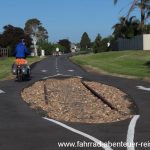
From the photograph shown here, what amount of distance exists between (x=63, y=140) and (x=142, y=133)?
76.9 inches

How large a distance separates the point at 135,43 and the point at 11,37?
31.2 metres

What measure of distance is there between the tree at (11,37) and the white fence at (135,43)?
58.3 ft

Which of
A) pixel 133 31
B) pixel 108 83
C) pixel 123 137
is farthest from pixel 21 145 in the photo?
pixel 133 31

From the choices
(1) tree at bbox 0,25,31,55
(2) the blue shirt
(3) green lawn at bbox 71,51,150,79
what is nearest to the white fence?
(3) green lawn at bbox 71,51,150,79

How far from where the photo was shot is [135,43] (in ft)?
265

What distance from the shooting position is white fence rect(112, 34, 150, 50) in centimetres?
7394

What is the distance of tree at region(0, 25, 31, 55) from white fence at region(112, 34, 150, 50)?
17.8m

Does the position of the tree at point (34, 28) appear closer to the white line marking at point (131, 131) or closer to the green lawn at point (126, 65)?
the green lawn at point (126, 65)

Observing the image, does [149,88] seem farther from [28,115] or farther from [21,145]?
[21,145]

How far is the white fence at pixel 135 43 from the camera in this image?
243 feet

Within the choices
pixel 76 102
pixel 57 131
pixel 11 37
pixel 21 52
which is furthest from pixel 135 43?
pixel 57 131

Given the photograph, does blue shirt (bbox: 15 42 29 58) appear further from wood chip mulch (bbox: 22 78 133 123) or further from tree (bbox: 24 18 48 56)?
tree (bbox: 24 18 48 56)

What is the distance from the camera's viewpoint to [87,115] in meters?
16.1

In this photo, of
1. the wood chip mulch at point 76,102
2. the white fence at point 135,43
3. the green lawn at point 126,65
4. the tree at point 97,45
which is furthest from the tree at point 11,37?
the wood chip mulch at point 76,102
